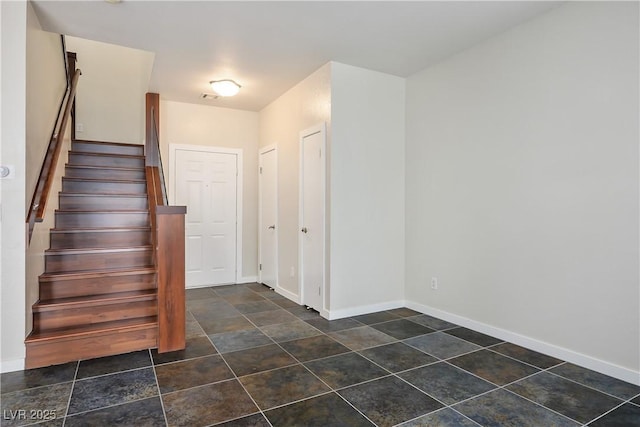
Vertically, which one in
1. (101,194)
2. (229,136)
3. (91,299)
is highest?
(229,136)

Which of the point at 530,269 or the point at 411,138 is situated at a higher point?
the point at 411,138

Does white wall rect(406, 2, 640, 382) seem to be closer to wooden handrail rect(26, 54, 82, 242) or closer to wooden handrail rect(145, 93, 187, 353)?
wooden handrail rect(145, 93, 187, 353)

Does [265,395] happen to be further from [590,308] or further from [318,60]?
[318,60]

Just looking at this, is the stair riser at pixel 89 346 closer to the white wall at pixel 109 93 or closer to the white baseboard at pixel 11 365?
the white baseboard at pixel 11 365

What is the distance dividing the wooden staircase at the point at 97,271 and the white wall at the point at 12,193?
0.13m

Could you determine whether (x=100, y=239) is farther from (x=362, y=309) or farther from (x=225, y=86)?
(x=362, y=309)

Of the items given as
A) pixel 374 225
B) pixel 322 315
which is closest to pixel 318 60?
pixel 374 225

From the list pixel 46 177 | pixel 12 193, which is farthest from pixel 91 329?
pixel 46 177

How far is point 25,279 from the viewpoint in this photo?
2.59 metres

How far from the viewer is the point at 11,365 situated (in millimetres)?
2523

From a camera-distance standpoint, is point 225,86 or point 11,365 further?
point 225,86

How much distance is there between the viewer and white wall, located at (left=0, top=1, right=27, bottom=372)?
2506mm

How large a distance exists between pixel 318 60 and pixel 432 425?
3.35 meters

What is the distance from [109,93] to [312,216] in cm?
405
